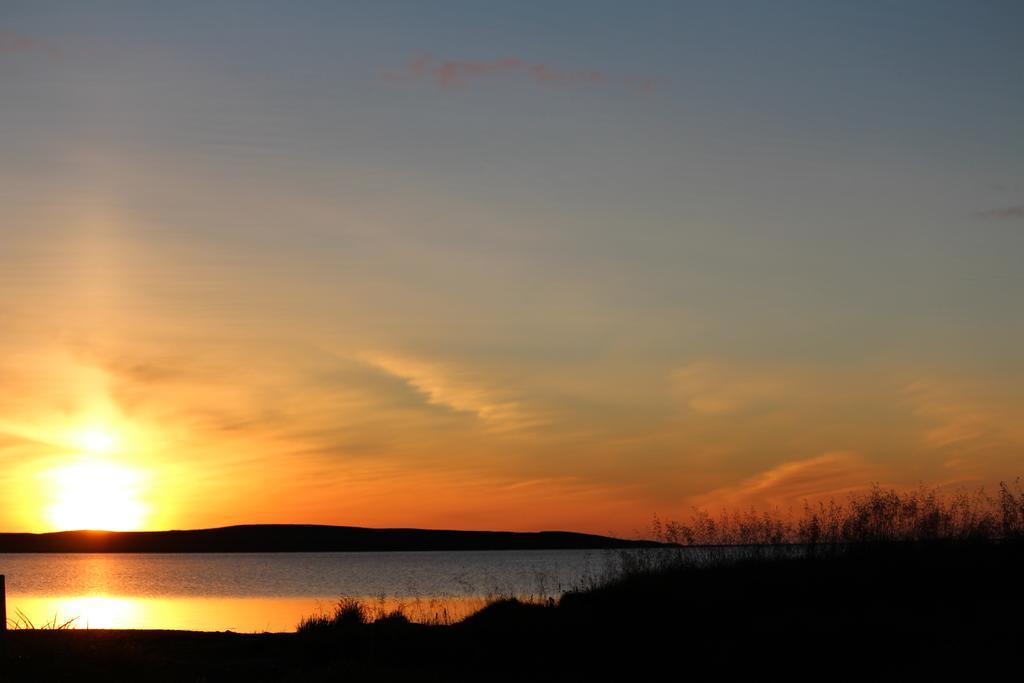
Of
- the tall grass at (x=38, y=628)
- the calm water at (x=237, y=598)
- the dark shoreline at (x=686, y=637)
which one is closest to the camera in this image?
the dark shoreline at (x=686, y=637)

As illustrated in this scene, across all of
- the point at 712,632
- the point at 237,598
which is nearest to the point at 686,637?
the point at 712,632

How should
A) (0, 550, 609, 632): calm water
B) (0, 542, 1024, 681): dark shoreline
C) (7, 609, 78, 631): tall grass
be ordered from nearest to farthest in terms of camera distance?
(0, 542, 1024, 681): dark shoreline < (7, 609, 78, 631): tall grass < (0, 550, 609, 632): calm water

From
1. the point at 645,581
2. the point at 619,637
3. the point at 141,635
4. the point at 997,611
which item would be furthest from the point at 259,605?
the point at 997,611

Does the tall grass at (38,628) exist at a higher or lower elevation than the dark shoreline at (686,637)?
higher

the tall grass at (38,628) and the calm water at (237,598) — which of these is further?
the calm water at (237,598)

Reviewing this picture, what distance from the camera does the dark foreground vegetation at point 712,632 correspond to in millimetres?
16234

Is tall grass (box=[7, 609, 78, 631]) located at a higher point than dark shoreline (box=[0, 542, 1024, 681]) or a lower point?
higher

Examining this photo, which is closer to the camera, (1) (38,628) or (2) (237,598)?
(1) (38,628)

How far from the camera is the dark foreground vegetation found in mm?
16234

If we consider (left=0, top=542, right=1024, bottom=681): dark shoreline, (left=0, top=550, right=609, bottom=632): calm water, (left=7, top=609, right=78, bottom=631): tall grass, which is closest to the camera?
(left=0, top=542, right=1024, bottom=681): dark shoreline

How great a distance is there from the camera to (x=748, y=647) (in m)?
17.4

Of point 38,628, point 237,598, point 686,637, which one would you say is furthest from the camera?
point 237,598

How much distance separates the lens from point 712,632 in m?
18.7

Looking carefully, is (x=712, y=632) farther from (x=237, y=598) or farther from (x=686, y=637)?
(x=237, y=598)
